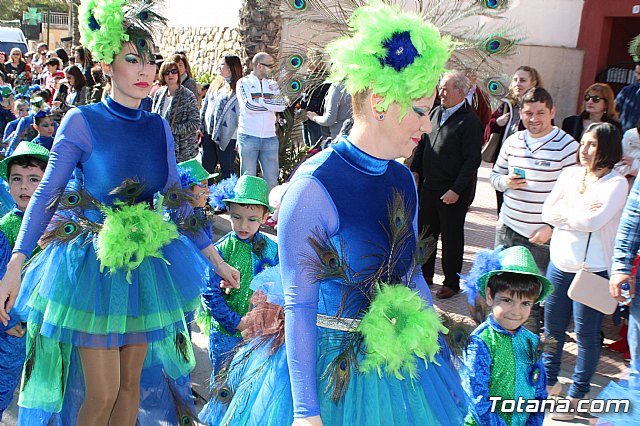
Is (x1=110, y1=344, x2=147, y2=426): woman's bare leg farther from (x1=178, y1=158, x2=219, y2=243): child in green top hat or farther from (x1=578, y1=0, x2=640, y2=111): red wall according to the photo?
(x1=578, y1=0, x2=640, y2=111): red wall

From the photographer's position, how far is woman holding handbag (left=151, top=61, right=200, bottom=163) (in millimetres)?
8086

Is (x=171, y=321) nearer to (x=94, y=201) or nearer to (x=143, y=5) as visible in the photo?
(x=94, y=201)

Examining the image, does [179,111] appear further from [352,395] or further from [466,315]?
[352,395]

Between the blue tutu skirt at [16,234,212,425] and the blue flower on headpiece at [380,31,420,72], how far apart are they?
1627 millimetres

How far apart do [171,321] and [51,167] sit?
90cm

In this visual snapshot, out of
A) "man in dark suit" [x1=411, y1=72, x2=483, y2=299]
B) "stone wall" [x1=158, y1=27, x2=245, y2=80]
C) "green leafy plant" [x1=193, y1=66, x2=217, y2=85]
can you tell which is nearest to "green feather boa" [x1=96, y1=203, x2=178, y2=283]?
"man in dark suit" [x1=411, y1=72, x2=483, y2=299]

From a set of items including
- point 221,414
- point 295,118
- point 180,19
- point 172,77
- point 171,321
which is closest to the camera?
point 221,414

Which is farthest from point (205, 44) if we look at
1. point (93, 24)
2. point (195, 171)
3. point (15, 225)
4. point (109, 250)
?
point (109, 250)

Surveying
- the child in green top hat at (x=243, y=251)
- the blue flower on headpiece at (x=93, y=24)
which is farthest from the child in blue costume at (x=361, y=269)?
the child in green top hat at (x=243, y=251)

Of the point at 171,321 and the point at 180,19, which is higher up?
the point at 180,19

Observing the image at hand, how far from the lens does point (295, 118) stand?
32.3ft

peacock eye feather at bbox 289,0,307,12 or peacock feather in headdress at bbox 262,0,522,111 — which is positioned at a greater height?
peacock eye feather at bbox 289,0,307,12

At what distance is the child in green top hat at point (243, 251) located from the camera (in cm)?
406

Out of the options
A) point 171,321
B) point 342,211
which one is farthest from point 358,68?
point 171,321
